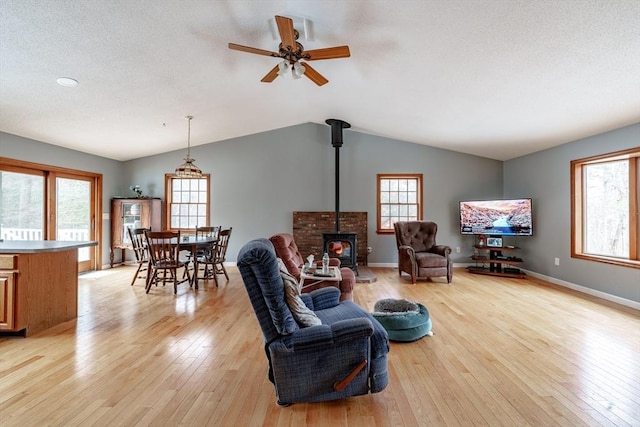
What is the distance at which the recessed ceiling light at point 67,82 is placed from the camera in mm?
3351

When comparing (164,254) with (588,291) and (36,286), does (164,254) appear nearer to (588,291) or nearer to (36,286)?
(36,286)

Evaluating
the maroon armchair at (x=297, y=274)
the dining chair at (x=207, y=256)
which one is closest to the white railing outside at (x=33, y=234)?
the dining chair at (x=207, y=256)

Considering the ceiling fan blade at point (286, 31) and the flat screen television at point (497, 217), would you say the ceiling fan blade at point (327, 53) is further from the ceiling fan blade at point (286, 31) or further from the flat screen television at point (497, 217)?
the flat screen television at point (497, 217)

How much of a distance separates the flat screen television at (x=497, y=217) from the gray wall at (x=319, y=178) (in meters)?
0.53

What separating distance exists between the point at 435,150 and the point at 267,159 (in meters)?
3.60

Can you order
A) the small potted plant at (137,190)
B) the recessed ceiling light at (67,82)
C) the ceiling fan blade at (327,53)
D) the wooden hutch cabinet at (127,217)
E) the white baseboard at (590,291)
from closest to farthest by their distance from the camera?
1. the ceiling fan blade at (327,53)
2. the recessed ceiling light at (67,82)
3. the white baseboard at (590,291)
4. the wooden hutch cabinet at (127,217)
5. the small potted plant at (137,190)

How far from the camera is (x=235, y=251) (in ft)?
21.8

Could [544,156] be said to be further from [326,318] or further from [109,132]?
[109,132]

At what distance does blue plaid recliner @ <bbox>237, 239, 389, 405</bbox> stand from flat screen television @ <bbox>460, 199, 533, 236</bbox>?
486cm

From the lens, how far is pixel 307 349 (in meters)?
1.79

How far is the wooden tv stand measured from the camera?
5.63 metres

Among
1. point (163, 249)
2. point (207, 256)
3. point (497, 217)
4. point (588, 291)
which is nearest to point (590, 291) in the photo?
point (588, 291)

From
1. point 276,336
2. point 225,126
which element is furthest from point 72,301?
point 225,126

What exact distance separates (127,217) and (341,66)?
17.4 ft
